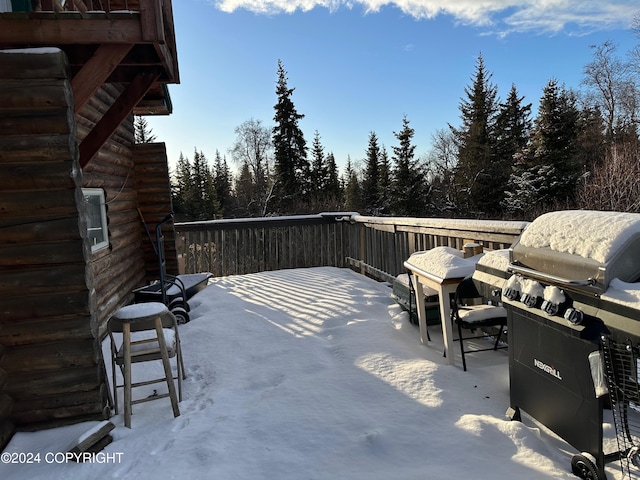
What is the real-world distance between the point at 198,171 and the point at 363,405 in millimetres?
33768

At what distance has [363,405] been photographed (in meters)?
2.68

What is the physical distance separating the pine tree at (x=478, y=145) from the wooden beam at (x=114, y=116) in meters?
21.4

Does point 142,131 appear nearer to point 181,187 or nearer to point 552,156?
point 181,187

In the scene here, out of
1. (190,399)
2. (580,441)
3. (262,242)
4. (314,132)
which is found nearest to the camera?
(580,441)

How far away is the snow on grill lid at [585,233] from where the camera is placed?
1.73 metres

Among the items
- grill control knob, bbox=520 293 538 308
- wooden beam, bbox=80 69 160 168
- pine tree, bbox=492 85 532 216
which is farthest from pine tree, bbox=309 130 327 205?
grill control knob, bbox=520 293 538 308

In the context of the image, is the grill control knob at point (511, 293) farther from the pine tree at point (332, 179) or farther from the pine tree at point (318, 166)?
the pine tree at point (332, 179)

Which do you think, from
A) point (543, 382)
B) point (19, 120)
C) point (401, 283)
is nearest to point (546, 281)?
point (543, 382)

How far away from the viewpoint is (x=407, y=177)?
23.6 m

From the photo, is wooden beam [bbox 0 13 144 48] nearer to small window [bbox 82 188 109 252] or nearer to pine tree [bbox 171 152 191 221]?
small window [bbox 82 188 109 252]

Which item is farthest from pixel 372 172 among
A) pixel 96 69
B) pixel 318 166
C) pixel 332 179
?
pixel 96 69

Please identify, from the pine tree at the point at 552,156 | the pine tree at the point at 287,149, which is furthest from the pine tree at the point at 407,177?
the pine tree at the point at 552,156

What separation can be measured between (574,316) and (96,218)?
198 inches

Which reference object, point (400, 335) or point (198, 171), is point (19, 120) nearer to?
point (400, 335)
